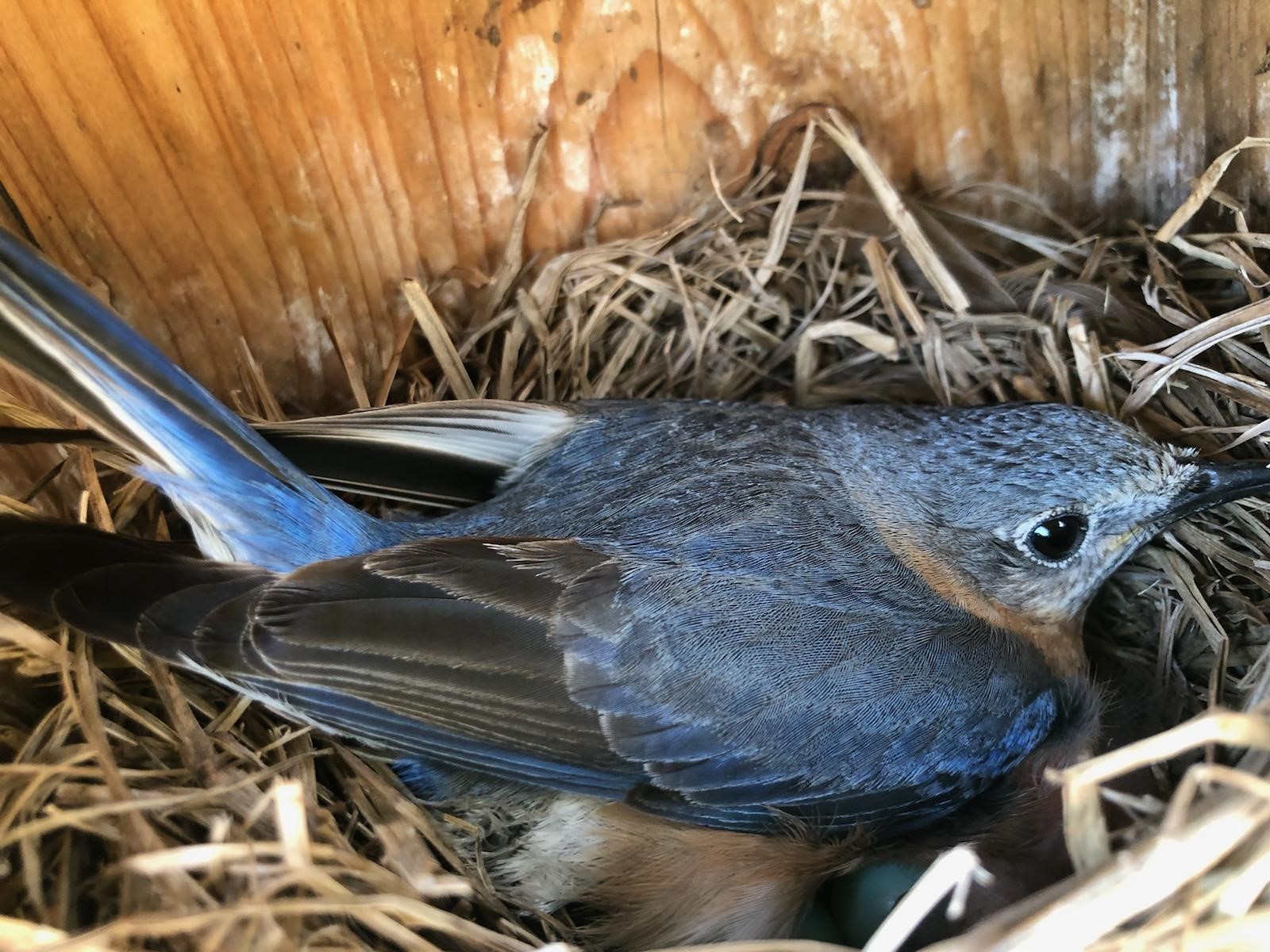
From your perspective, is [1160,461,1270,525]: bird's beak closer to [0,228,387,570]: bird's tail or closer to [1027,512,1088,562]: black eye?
[1027,512,1088,562]: black eye

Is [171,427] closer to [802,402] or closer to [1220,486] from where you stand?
[802,402]

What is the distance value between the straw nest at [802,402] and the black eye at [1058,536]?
0.24 m

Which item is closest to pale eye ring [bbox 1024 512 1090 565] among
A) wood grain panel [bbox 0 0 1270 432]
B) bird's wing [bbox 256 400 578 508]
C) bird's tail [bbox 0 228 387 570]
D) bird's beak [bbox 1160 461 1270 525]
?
bird's beak [bbox 1160 461 1270 525]

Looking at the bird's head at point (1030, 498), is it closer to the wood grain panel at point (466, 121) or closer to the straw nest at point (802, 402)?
the straw nest at point (802, 402)

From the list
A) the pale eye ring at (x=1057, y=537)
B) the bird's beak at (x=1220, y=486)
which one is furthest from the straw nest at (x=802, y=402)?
the pale eye ring at (x=1057, y=537)

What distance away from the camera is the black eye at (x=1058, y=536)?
A: 178cm

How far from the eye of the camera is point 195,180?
1.74m

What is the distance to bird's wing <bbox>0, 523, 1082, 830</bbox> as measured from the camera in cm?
141

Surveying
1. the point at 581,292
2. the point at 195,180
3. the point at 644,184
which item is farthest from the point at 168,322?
the point at 644,184

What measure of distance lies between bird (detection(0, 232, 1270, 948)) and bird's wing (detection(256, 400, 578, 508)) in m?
0.01

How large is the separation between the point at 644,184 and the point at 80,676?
57.7 inches

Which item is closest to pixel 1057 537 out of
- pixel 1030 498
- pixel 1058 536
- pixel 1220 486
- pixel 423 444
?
pixel 1058 536

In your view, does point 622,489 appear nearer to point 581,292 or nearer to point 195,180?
point 581,292

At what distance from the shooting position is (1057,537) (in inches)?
70.8
